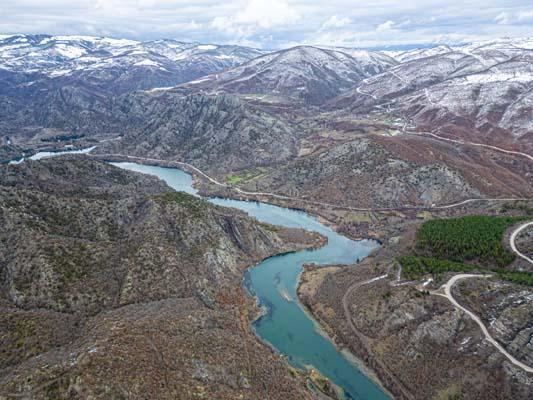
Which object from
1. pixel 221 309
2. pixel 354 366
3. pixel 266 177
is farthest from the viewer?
pixel 266 177

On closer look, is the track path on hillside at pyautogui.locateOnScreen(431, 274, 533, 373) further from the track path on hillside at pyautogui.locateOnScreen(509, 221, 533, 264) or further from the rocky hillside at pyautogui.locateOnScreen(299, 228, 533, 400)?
the track path on hillside at pyautogui.locateOnScreen(509, 221, 533, 264)

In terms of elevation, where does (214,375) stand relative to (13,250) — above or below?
below

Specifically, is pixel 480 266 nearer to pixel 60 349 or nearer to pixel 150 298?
pixel 150 298

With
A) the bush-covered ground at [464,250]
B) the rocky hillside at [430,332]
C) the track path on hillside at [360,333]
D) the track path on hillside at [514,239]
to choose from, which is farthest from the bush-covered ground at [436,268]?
the track path on hillside at [360,333]

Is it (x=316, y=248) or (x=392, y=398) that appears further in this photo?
(x=316, y=248)

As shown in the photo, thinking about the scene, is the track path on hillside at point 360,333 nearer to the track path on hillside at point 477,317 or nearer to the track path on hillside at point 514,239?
the track path on hillside at point 477,317

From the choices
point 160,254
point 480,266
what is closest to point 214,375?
point 160,254

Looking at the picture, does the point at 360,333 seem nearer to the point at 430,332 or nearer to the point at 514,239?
the point at 430,332
